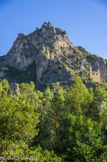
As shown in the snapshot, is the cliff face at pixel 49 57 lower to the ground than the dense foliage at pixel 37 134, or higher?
higher

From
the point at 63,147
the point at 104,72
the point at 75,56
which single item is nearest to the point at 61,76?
the point at 75,56

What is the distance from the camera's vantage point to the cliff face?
363 ft

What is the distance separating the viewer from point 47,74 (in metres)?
111

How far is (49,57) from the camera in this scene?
117 m

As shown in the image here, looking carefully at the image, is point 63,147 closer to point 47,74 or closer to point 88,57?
point 47,74

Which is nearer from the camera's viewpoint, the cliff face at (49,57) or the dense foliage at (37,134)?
the dense foliage at (37,134)

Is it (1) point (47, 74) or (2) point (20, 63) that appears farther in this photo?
(2) point (20, 63)

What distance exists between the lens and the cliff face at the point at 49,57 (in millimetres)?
110688

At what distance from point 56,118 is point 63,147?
27.3 ft

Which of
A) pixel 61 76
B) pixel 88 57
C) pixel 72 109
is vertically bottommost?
pixel 72 109

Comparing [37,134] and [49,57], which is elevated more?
[49,57]

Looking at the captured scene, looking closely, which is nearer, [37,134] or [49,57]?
[37,134]

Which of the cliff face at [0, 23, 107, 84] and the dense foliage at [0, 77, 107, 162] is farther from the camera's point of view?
the cliff face at [0, 23, 107, 84]

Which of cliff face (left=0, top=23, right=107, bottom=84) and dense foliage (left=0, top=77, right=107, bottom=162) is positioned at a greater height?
cliff face (left=0, top=23, right=107, bottom=84)
